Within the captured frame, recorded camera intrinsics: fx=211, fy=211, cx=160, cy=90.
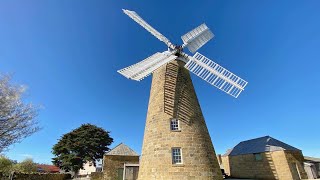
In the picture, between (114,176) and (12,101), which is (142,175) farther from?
(114,176)

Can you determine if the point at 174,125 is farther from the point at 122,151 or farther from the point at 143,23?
the point at 122,151

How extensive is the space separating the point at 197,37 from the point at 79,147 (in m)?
30.3

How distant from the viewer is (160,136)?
547 inches

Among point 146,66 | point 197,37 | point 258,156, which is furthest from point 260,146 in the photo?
point 146,66

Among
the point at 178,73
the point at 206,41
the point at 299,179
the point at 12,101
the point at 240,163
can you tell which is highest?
the point at 206,41

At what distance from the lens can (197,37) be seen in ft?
67.2

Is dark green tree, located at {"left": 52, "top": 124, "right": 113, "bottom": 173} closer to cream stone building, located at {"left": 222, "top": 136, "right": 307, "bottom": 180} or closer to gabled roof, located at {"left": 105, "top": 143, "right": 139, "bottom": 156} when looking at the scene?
gabled roof, located at {"left": 105, "top": 143, "right": 139, "bottom": 156}

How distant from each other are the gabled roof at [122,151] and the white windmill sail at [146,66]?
15.7 m

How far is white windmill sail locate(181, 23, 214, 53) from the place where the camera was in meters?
19.2

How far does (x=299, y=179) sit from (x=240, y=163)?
6.74 metres

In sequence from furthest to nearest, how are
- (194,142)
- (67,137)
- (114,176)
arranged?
1. (67,137)
2. (114,176)
3. (194,142)

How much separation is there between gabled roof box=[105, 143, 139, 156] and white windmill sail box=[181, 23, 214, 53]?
16.5 m

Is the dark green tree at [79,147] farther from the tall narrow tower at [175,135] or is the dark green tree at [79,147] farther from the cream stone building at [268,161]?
the tall narrow tower at [175,135]

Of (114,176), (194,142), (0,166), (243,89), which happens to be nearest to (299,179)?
(243,89)
